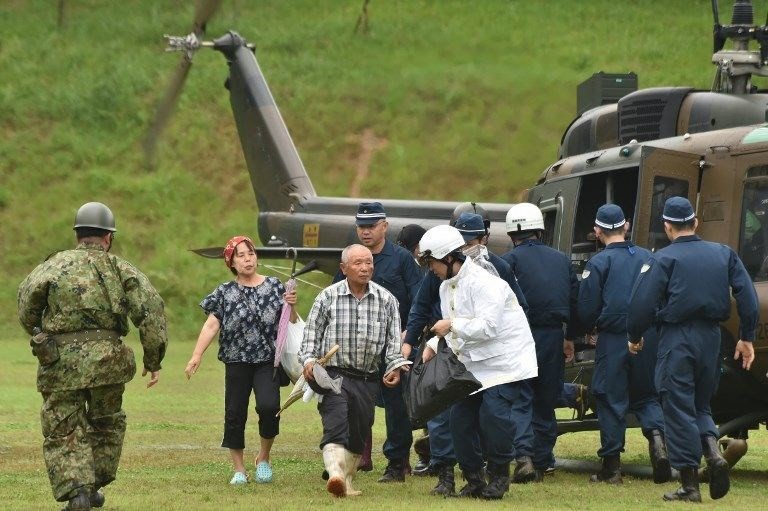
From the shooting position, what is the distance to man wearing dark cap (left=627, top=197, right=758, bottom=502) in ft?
27.2

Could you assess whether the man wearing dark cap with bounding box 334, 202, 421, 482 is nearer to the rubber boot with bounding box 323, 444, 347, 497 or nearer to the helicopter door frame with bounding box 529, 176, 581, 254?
the rubber boot with bounding box 323, 444, 347, 497

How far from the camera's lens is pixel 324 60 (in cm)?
3912

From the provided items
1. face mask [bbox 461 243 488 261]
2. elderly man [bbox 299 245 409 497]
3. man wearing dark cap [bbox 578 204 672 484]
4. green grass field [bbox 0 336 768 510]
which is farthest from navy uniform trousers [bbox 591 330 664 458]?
elderly man [bbox 299 245 409 497]

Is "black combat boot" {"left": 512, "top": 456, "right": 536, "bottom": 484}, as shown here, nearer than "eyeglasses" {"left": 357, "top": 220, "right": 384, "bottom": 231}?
Yes

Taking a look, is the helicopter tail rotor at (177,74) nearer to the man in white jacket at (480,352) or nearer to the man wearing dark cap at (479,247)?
the man wearing dark cap at (479,247)

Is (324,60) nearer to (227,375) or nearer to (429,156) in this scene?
(429,156)

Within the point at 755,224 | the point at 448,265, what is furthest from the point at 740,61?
the point at 448,265

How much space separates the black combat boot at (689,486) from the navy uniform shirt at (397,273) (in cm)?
235

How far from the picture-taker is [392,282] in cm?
976

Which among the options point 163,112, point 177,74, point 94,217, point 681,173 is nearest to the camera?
point 94,217

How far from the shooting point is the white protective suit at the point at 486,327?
8.16 meters

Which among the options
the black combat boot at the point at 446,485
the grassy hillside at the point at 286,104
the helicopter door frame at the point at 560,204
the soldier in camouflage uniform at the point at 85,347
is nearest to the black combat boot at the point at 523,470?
the black combat boot at the point at 446,485

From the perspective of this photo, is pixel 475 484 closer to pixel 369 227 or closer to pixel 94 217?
pixel 369 227

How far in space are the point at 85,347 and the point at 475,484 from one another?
2.43m
